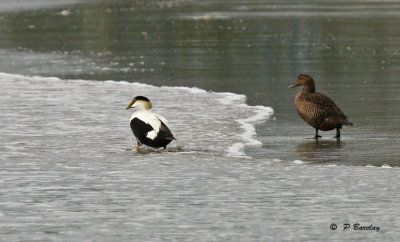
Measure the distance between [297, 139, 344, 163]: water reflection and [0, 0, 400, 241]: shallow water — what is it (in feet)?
0.04

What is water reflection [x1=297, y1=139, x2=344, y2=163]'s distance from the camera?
413 inches

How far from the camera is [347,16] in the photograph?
3484 centimetres

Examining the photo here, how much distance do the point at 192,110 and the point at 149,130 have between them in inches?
143

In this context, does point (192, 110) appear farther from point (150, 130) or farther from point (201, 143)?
point (150, 130)

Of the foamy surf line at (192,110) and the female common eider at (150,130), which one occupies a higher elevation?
the female common eider at (150,130)

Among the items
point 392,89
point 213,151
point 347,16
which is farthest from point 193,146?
point 347,16

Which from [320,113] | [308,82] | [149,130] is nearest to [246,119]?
[308,82]

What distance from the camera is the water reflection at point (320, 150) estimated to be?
10.5 metres

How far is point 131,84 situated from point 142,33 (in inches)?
474

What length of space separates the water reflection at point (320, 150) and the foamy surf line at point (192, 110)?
22.1 inches

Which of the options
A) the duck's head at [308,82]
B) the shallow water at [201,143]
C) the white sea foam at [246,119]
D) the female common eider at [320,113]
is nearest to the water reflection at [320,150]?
the shallow water at [201,143]
